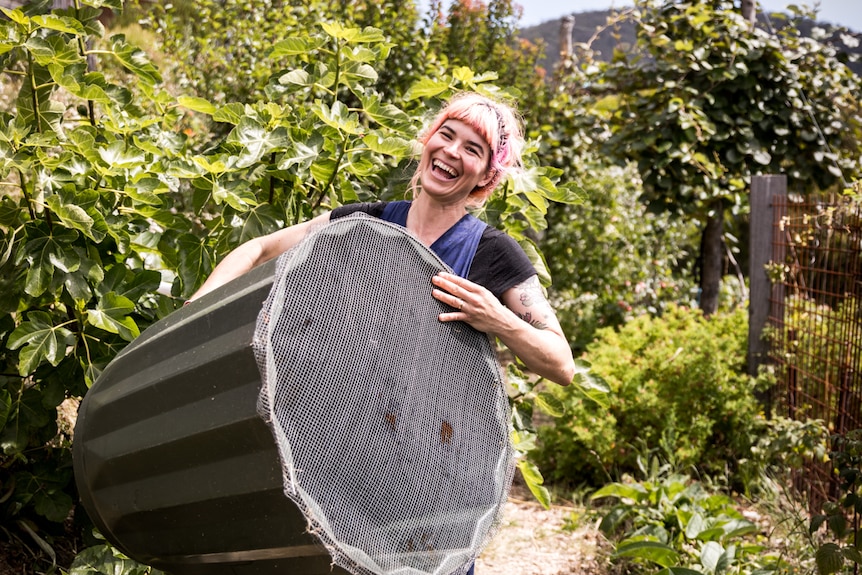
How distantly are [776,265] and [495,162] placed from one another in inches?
111

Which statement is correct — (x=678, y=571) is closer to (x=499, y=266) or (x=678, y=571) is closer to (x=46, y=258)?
(x=499, y=266)

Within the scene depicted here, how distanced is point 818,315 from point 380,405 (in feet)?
10.7

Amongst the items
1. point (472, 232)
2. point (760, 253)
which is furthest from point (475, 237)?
point (760, 253)

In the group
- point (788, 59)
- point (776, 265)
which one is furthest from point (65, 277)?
point (788, 59)

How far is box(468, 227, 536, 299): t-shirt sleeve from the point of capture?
1.73m

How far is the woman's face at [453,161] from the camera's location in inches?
69.4

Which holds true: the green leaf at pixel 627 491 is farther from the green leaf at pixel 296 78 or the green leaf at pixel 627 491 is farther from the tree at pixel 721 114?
the tree at pixel 721 114

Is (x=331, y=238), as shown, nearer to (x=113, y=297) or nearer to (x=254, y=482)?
(x=254, y=482)

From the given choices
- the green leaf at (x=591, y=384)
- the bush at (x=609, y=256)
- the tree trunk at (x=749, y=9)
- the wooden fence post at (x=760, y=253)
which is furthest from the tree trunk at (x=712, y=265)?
the green leaf at (x=591, y=384)

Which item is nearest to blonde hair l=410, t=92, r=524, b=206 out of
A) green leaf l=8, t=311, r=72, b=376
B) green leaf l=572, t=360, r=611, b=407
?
green leaf l=572, t=360, r=611, b=407

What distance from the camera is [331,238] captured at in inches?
51.8

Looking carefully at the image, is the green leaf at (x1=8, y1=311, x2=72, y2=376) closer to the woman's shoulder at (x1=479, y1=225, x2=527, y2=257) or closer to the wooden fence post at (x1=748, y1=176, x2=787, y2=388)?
the woman's shoulder at (x1=479, y1=225, x2=527, y2=257)

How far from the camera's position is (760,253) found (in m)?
4.46

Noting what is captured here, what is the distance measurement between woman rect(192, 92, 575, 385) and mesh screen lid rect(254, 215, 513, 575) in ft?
0.59
